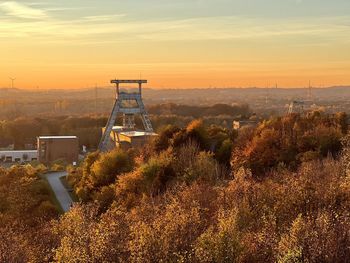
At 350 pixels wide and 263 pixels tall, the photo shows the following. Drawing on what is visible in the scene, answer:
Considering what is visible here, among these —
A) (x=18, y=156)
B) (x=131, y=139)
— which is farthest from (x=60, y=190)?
(x=18, y=156)

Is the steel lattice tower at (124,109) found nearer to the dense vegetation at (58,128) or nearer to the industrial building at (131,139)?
the industrial building at (131,139)

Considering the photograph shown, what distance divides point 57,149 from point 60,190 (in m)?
12.5

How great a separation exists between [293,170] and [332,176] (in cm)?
385

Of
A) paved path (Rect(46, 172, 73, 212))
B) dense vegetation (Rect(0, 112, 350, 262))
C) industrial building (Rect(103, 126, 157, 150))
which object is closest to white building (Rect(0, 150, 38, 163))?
industrial building (Rect(103, 126, 157, 150))

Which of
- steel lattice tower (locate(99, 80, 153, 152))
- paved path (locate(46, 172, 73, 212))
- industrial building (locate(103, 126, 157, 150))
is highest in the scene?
steel lattice tower (locate(99, 80, 153, 152))

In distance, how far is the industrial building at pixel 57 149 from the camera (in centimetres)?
3769

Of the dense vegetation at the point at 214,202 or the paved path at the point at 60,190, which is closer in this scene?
the dense vegetation at the point at 214,202

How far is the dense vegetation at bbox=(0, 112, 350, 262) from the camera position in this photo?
10.7m

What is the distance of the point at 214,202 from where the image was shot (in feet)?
51.6

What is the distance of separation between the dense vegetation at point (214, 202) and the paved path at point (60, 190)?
712mm

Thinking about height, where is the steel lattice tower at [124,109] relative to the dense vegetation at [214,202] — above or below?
above

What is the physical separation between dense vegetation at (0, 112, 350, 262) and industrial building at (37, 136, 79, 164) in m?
10.6

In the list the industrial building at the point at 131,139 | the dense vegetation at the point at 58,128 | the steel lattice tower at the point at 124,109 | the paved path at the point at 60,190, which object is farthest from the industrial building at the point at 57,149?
the dense vegetation at the point at 58,128

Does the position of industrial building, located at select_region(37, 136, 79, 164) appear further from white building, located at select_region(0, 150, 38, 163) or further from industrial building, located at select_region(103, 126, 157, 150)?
industrial building, located at select_region(103, 126, 157, 150)
